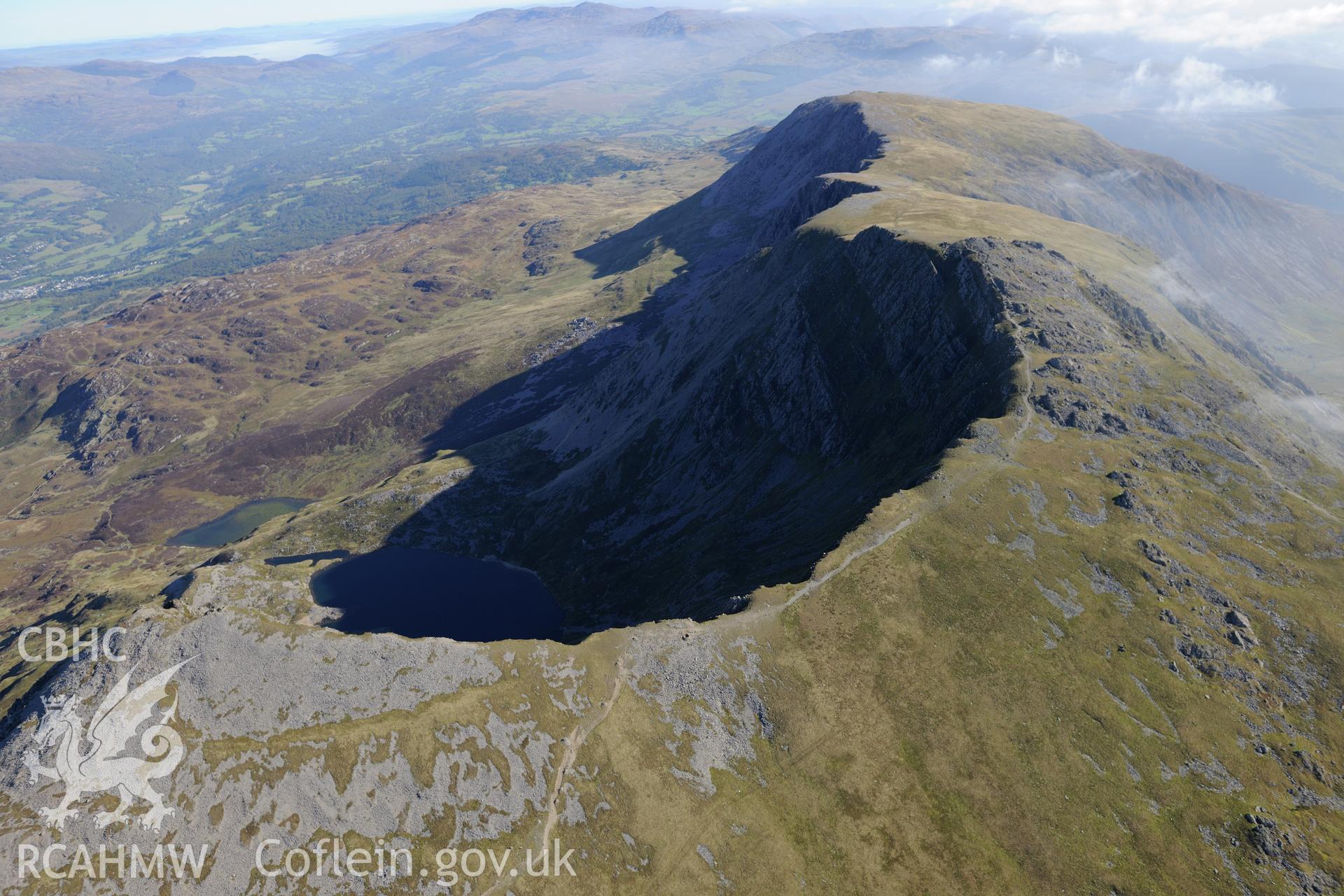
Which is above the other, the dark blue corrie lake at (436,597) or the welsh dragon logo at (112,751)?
the welsh dragon logo at (112,751)

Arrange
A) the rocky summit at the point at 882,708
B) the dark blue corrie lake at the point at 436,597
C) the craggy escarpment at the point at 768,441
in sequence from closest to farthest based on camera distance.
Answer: the rocky summit at the point at 882,708 → the craggy escarpment at the point at 768,441 → the dark blue corrie lake at the point at 436,597

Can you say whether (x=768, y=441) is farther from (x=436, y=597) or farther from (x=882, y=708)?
(x=436, y=597)

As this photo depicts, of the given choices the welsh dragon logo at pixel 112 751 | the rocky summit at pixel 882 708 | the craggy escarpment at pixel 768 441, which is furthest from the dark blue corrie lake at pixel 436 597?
the welsh dragon logo at pixel 112 751

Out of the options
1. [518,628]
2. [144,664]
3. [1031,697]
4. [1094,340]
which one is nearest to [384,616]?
[518,628]

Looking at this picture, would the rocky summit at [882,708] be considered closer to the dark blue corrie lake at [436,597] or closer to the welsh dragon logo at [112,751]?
the welsh dragon logo at [112,751]

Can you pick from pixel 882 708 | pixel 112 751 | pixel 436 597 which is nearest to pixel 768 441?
pixel 882 708

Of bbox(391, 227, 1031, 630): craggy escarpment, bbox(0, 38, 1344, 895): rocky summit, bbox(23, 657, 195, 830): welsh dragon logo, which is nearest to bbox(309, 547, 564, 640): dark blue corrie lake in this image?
bbox(391, 227, 1031, 630): craggy escarpment
